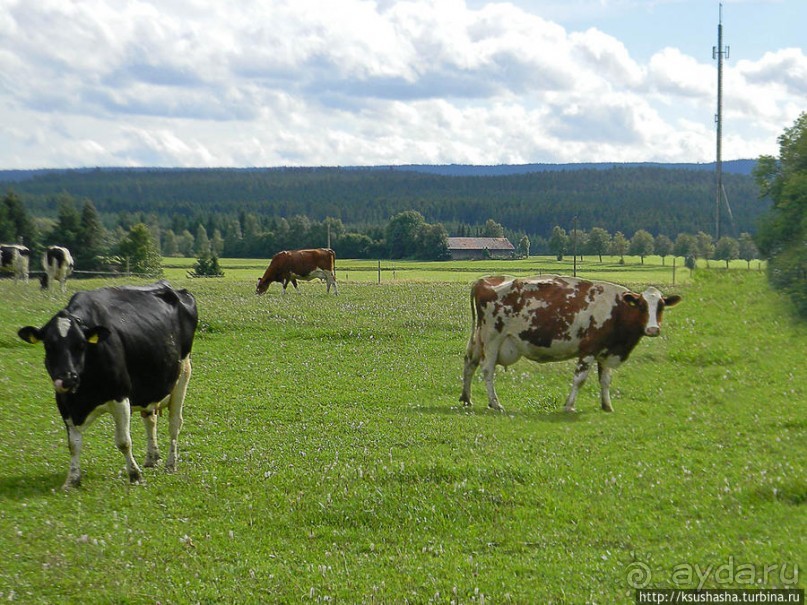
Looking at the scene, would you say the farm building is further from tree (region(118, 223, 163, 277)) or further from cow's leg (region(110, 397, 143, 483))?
cow's leg (region(110, 397, 143, 483))

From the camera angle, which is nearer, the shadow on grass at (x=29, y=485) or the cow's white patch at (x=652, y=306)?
the shadow on grass at (x=29, y=485)

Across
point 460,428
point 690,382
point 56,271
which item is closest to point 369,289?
point 56,271

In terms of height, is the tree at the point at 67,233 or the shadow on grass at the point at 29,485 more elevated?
the tree at the point at 67,233

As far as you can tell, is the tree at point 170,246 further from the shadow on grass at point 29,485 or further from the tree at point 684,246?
the shadow on grass at point 29,485

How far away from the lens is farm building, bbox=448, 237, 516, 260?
149 meters

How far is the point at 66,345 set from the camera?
13.2 metres

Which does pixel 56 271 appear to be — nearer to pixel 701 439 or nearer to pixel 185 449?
pixel 185 449

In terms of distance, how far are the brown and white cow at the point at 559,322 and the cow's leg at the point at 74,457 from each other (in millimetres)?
9726

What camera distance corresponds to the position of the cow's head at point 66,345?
13.1 m

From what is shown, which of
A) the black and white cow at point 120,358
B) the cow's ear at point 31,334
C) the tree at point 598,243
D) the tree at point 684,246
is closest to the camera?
the black and white cow at point 120,358

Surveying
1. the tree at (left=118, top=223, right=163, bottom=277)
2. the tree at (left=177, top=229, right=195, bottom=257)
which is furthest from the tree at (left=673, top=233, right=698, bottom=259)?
the tree at (left=177, top=229, right=195, bottom=257)

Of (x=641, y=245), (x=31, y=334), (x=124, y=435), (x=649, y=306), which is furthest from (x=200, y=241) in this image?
(x=124, y=435)

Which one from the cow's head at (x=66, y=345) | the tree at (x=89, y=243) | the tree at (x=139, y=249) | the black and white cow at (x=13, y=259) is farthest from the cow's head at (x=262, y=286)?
the tree at (x=139, y=249)

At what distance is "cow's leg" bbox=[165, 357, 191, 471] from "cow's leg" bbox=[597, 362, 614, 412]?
31.4 feet
